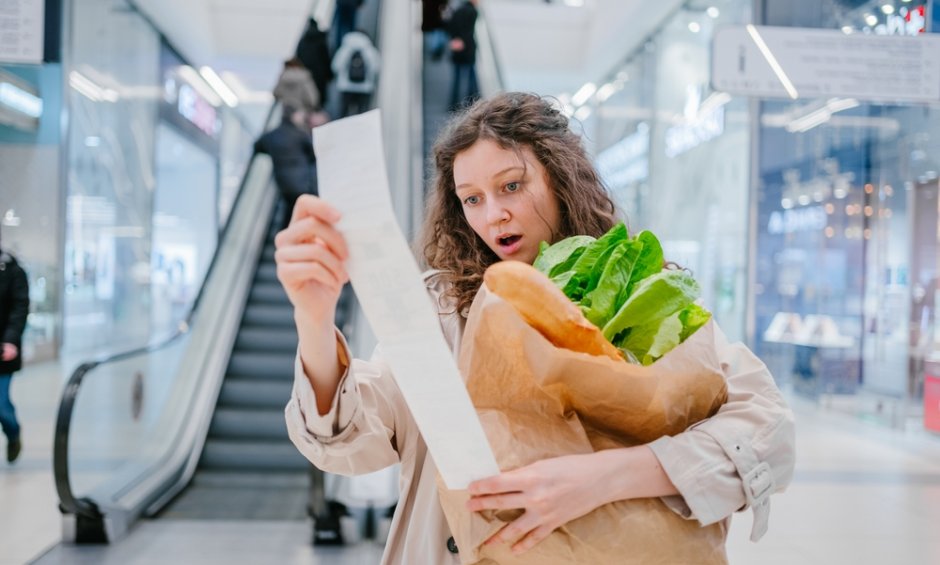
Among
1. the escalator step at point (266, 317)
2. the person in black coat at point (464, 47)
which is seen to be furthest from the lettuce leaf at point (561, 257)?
the person in black coat at point (464, 47)

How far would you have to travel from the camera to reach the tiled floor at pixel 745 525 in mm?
3557

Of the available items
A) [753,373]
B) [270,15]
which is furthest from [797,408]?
[270,15]

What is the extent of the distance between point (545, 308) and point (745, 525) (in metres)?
3.61

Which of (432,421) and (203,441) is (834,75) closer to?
(432,421)

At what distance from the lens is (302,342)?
100 centimetres

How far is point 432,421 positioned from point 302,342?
28 cm

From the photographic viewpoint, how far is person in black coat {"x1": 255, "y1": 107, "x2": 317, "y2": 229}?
7.31m

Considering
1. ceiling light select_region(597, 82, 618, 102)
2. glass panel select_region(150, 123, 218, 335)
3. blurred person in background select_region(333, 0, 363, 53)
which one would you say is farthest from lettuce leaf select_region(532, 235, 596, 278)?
ceiling light select_region(597, 82, 618, 102)

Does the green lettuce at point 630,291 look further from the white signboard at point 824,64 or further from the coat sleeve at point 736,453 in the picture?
the white signboard at point 824,64

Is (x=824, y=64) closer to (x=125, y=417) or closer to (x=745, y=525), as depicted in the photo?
(x=745, y=525)

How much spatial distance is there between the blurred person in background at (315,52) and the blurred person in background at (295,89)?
788 mm

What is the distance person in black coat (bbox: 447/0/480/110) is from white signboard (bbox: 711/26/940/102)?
4.95 metres

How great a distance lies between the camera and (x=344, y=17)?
9898 millimetres

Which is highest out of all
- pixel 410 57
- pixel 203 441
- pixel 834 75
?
pixel 410 57
